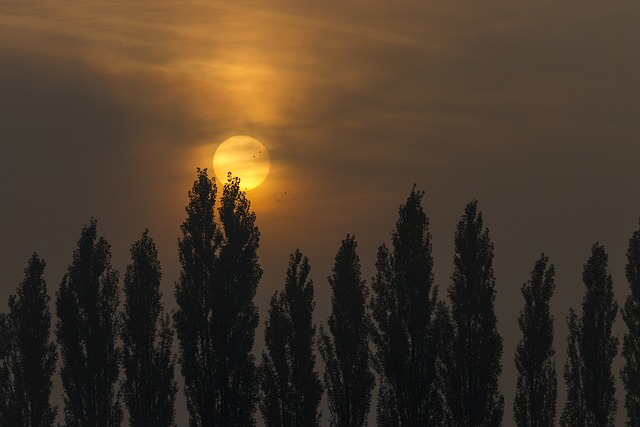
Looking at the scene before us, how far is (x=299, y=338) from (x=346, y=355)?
2.03 m

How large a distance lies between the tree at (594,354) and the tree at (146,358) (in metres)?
18.0

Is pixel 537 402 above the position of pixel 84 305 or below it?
below

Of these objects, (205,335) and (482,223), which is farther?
(482,223)

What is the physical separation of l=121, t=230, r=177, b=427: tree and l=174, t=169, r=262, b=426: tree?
1962 mm

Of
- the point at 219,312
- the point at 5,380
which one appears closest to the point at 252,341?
the point at 219,312

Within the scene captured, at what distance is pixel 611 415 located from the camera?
52562mm

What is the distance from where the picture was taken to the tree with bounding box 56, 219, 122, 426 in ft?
157

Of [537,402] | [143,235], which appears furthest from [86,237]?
[537,402]

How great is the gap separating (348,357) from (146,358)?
26.3ft

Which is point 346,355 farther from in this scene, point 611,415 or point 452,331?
point 611,415

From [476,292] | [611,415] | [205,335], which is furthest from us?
[611,415]

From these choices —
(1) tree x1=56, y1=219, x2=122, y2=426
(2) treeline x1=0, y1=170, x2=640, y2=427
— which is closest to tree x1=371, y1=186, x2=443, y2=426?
(2) treeline x1=0, y1=170, x2=640, y2=427

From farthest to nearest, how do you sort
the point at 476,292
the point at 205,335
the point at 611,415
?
the point at 611,415, the point at 476,292, the point at 205,335

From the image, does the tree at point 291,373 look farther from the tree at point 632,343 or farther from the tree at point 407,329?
the tree at point 632,343
